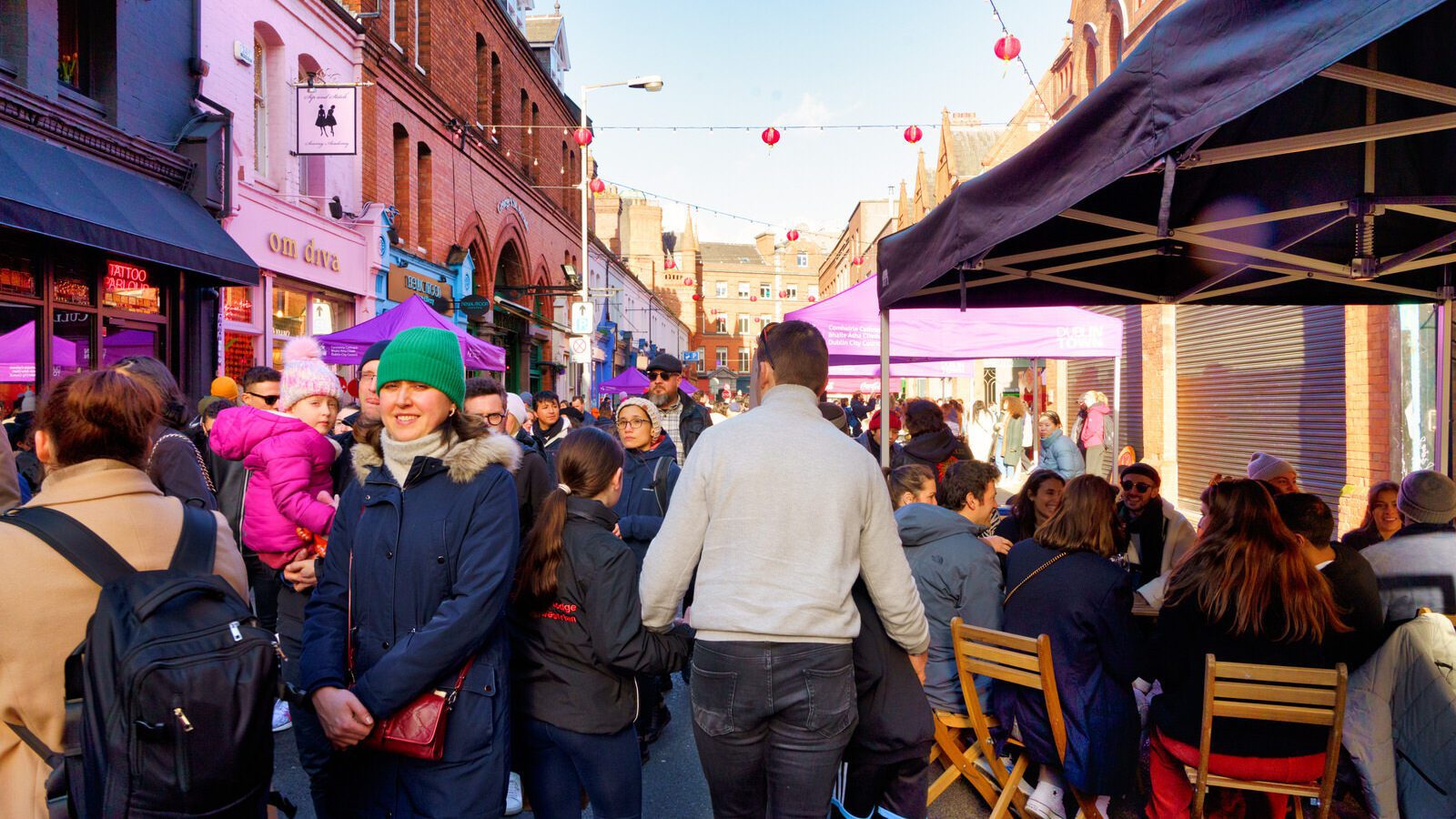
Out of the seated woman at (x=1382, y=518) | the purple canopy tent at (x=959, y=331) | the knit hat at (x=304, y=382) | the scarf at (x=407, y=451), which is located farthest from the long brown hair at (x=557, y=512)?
the purple canopy tent at (x=959, y=331)

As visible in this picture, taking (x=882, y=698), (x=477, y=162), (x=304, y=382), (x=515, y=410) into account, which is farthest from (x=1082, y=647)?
(x=477, y=162)

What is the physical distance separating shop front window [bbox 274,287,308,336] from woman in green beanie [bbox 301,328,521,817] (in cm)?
1033

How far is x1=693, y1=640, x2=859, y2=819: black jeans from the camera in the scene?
7.99 feet

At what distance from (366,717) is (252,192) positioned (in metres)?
10.2

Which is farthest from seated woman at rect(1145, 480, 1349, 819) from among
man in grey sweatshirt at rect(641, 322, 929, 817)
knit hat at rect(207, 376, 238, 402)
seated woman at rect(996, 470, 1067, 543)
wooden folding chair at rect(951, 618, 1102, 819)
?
knit hat at rect(207, 376, 238, 402)

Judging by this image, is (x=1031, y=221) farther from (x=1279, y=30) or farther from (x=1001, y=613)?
(x=1001, y=613)

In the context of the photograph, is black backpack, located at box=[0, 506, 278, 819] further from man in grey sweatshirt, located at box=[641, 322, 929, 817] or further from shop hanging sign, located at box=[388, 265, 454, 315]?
shop hanging sign, located at box=[388, 265, 454, 315]

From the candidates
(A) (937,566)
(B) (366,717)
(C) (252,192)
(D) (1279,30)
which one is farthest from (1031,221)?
(C) (252,192)

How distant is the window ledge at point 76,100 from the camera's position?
8133 millimetres

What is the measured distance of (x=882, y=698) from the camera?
2.70m

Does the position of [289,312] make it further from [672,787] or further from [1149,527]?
[1149,527]

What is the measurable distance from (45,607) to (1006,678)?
319 cm

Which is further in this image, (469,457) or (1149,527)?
(1149,527)

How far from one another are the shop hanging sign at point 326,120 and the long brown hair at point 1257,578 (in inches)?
427
